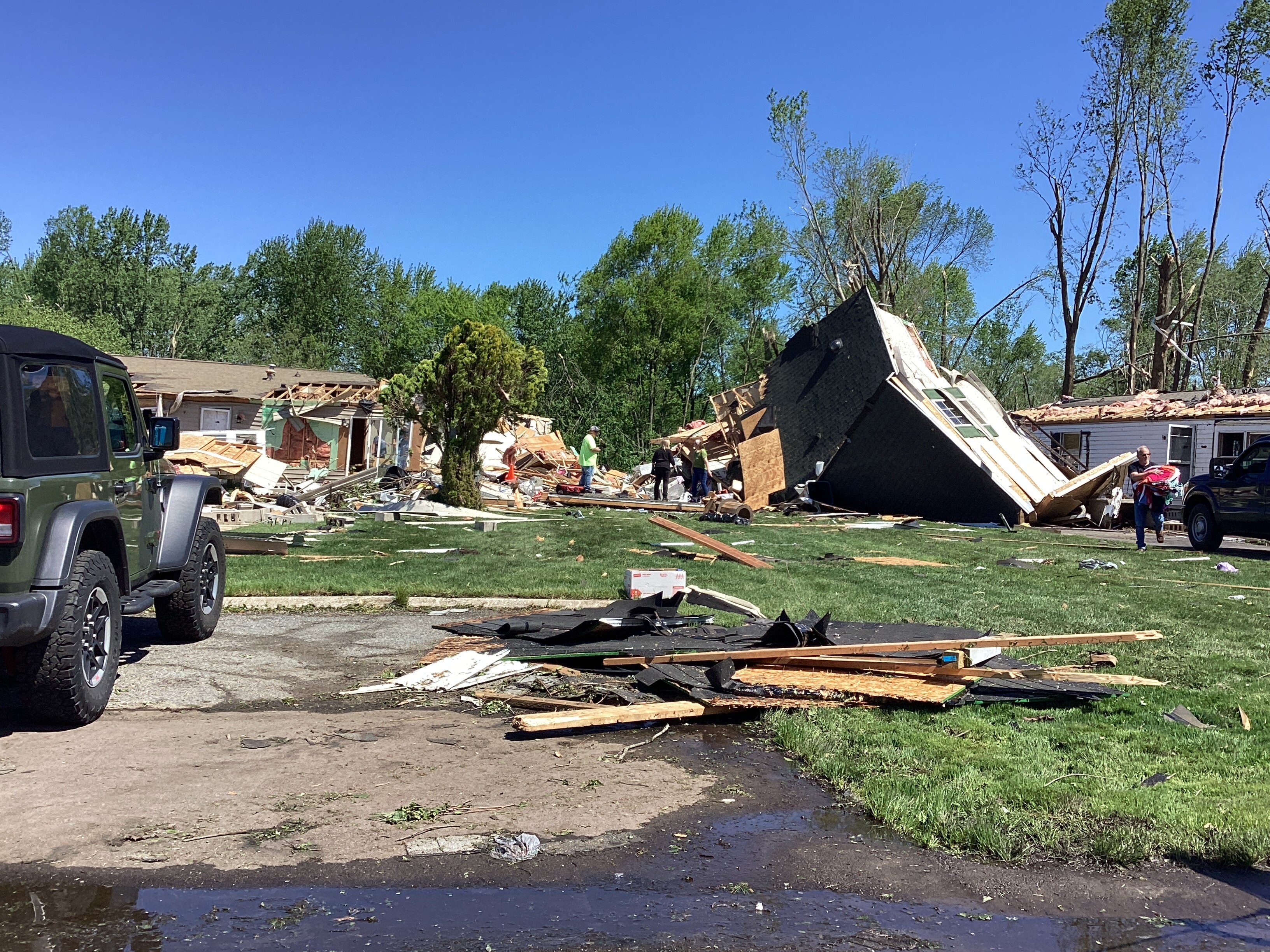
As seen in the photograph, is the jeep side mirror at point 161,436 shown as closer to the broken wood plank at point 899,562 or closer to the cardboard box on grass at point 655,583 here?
the cardboard box on grass at point 655,583

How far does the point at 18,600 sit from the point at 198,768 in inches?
48.9

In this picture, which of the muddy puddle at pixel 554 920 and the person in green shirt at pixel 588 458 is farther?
the person in green shirt at pixel 588 458

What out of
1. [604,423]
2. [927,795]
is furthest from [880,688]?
[604,423]

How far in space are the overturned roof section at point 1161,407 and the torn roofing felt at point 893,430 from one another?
469 cm

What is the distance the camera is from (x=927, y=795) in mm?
4531

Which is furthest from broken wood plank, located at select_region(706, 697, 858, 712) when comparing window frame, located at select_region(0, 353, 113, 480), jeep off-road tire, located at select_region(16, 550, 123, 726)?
window frame, located at select_region(0, 353, 113, 480)

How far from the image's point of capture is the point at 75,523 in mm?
5477

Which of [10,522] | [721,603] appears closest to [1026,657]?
[721,603]

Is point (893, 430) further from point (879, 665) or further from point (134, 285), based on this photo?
point (134, 285)

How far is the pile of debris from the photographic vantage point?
6098 millimetres

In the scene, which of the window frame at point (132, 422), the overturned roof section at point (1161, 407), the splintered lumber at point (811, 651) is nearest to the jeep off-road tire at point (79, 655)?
the window frame at point (132, 422)

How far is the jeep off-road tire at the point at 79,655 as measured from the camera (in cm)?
523

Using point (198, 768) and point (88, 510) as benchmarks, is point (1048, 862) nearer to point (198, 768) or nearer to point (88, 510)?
point (198, 768)

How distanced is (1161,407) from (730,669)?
1093 inches
